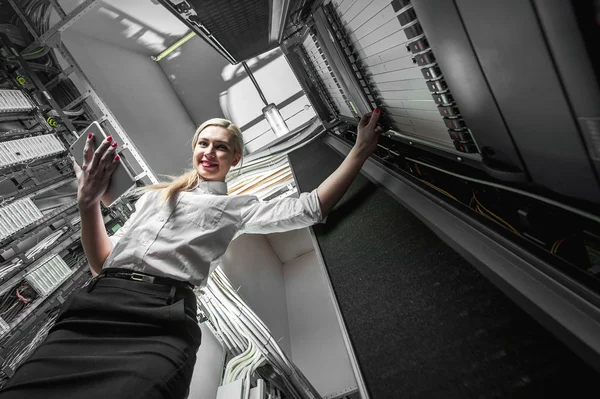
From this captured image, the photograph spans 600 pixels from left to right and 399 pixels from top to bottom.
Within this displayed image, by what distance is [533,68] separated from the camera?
42 centimetres

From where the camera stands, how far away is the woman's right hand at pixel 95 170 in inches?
43.3

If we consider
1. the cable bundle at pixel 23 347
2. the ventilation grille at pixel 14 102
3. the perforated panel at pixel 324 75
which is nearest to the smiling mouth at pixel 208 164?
the perforated panel at pixel 324 75

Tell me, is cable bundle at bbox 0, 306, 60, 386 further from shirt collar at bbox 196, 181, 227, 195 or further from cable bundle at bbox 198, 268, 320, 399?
shirt collar at bbox 196, 181, 227, 195

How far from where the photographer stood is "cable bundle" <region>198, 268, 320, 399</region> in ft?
5.35

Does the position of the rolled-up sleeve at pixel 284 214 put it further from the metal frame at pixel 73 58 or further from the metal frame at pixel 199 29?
the metal frame at pixel 73 58

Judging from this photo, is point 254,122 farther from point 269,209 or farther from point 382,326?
point 382,326

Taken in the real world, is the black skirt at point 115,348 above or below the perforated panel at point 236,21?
below

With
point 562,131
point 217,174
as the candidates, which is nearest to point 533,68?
point 562,131

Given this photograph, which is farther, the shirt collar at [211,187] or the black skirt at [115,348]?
the shirt collar at [211,187]

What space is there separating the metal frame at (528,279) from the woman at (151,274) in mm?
466

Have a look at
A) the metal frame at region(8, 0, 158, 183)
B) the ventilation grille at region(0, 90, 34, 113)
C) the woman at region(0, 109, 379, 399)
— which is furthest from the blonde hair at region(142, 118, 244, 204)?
the metal frame at region(8, 0, 158, 183)

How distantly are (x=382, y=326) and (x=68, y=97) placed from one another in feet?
10.5

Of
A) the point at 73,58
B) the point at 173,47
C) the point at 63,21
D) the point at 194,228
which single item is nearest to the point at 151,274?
the point at 194,228

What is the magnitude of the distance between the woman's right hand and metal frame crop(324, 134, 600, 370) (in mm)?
1133
